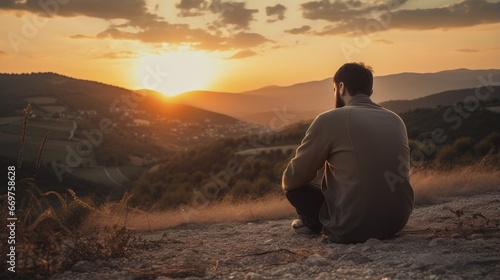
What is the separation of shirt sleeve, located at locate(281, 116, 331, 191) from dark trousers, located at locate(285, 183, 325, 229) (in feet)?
0.81

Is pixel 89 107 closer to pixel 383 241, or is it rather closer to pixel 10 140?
pixel 10 140

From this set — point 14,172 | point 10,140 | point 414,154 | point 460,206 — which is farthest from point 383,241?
point 10,140

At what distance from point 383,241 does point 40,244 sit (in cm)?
288

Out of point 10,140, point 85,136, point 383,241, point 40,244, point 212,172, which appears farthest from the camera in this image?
point 85,136

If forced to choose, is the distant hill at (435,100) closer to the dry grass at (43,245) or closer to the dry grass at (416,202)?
the dry grass at (416,202)

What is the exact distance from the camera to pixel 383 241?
4.29 meters

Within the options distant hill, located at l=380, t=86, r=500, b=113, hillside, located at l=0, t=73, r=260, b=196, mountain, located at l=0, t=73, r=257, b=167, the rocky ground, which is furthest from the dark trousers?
distant hill, located at l=380, t=86, r=500, b=113

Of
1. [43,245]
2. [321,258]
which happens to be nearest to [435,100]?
[321,258]

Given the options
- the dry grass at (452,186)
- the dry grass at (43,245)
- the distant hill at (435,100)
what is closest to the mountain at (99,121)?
the distant hill at (435,100)

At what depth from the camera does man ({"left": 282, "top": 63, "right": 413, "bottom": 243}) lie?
161 inches

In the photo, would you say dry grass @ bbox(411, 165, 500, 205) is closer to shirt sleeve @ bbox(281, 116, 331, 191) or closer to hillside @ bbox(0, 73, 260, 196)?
shirt sleeve @ bbox(281, 116, 331, 191)

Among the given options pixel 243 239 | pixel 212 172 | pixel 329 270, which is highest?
pixel 329 270

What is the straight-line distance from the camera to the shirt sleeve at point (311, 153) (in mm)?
4121

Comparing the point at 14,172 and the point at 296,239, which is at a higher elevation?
the point at 14,172
